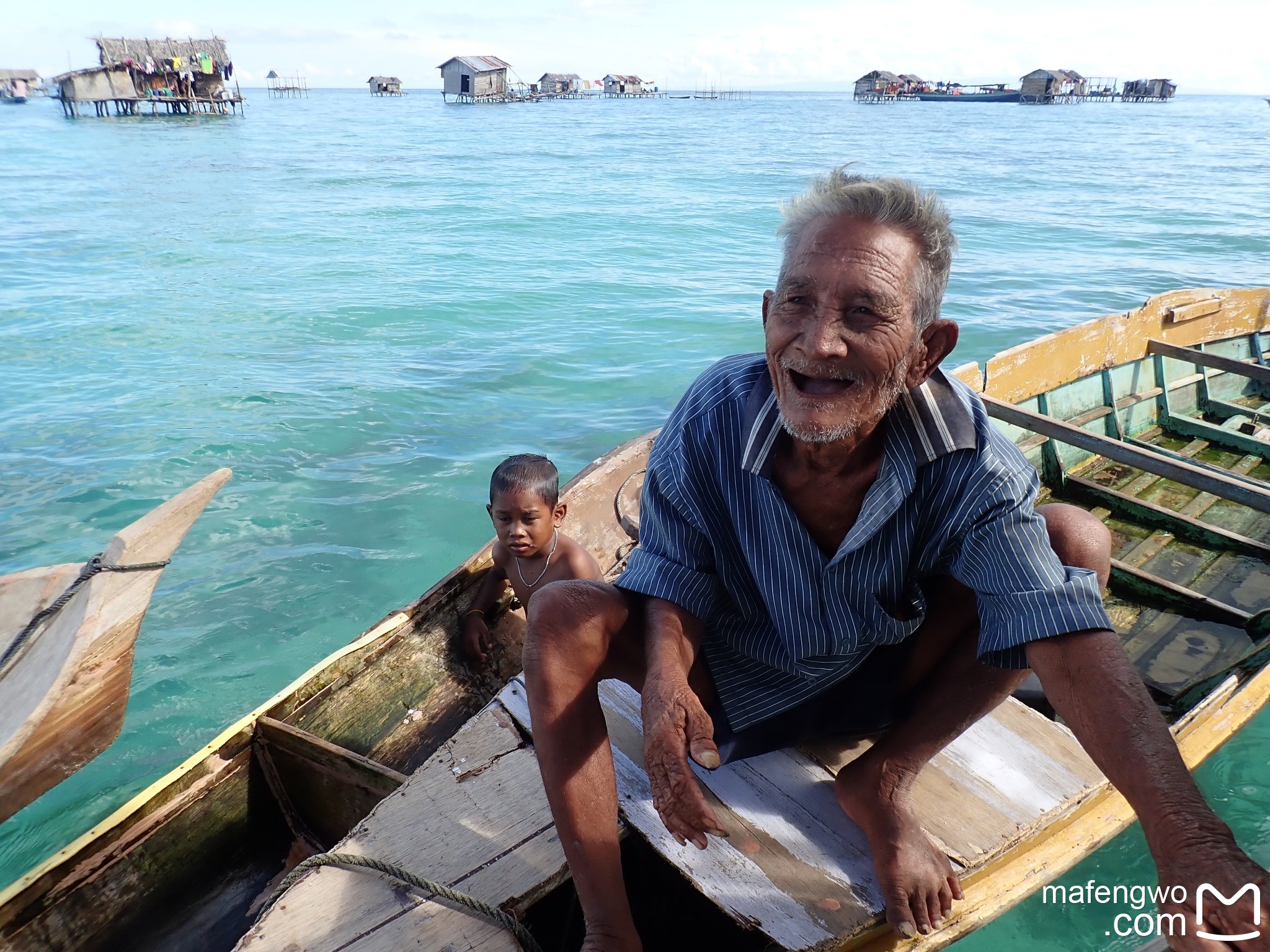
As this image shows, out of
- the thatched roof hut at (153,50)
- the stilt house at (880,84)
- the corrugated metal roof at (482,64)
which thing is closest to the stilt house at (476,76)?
the corrugated metal roof at (482,64)

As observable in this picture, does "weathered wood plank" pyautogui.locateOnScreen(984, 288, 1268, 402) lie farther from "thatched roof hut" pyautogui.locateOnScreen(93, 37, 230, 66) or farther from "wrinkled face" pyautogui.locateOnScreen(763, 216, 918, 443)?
"thatched roof hut" pyautogui.locateOnScreen(93, 37, 230, 66)

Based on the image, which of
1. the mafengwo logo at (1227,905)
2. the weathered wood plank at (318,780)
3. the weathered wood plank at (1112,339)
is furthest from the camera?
the weathered wood plank at (1112,339)

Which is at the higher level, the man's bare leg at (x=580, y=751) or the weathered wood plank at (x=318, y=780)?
the man's bare leg at (x=580, y=751)

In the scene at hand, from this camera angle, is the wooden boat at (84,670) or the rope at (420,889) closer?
the rope at (420,889)

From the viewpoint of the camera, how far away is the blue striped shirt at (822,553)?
60.1 inches

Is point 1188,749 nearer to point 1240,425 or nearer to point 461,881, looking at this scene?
point 461,881

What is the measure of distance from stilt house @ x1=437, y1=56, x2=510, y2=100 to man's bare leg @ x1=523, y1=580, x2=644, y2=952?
60340 mm

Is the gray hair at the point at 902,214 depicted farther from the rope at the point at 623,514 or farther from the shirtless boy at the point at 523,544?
the rope at the point at 623,514

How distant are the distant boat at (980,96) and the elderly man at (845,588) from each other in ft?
245

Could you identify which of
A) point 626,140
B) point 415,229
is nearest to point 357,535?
point 415,229

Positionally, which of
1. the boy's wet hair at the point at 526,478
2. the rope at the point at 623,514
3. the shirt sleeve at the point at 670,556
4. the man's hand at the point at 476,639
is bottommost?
the man's hand at the point at 476,639

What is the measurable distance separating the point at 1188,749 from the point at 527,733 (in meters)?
1.85

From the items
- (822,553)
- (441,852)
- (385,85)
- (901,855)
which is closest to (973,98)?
(385,85)

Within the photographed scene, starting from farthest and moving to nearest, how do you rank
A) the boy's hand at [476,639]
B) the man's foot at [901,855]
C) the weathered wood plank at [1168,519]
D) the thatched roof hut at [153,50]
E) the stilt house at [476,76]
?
the stilt house at [476,76] < the thatched roof hut at [153,50] < the weathered wood plank at [1168,519] < the boy's hand at [476,639] < the man's foot at [901,855]
